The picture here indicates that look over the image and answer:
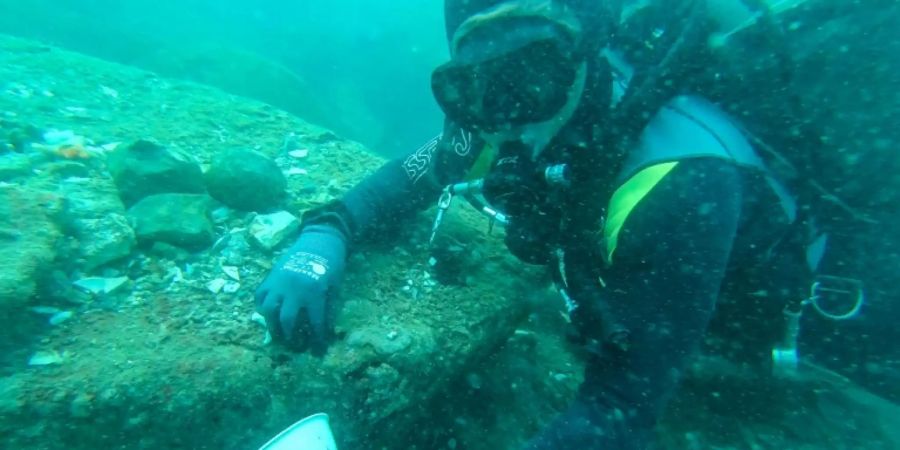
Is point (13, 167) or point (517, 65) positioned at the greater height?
point (517, 65)

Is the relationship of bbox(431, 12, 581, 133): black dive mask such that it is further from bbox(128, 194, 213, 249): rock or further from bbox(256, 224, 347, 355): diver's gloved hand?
bbox(128, 194, 213, 249): rock

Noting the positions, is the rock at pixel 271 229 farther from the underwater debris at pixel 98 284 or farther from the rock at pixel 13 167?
the rock at pixel 13 167

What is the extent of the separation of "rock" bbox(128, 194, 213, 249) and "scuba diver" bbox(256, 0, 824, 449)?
695mm

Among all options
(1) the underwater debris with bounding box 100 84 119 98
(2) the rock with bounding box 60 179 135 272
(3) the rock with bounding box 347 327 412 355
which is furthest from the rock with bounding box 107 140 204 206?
(1) the underwater debris with bounding box 100 84 119 98

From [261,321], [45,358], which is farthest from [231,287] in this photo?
[45,358]

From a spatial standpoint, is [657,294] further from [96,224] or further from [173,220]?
[96,224]

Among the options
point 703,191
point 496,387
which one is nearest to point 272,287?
point 496,387

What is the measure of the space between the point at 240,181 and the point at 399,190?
114 cm

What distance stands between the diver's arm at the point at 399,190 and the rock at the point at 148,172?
112 centimetres

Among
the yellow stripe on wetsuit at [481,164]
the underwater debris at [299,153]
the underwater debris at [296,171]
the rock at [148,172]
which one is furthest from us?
the underwater debris at [299,153]

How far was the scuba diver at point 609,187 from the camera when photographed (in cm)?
174

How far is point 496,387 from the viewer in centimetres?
265

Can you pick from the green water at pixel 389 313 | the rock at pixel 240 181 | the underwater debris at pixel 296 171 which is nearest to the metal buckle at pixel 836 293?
the green water at pixel 389 313

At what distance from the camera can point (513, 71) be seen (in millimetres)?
2049
